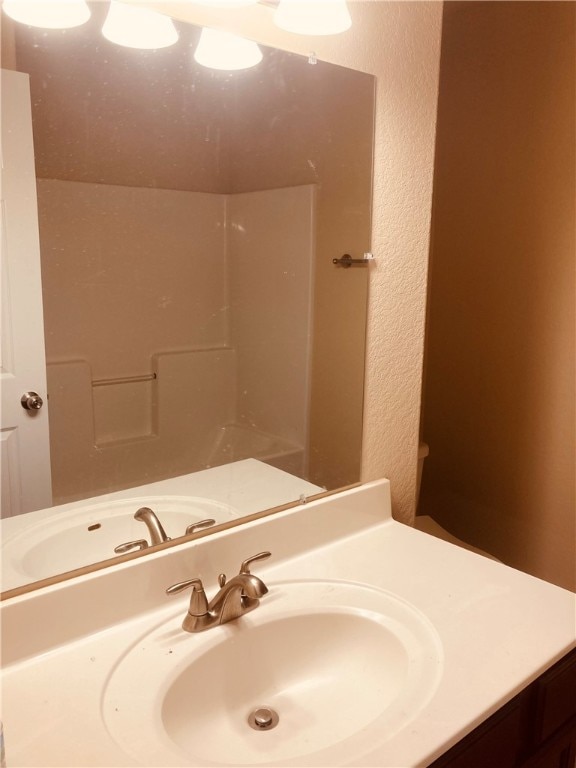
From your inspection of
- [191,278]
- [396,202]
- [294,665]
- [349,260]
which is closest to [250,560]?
[294,665]

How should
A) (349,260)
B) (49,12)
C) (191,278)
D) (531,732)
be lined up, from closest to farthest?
(49,12), (531,732), (191,278), (349,260)

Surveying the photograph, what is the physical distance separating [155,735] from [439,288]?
→ 6.20 ft

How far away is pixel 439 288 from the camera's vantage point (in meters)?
2.29

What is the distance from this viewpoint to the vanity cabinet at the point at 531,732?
0.80 metres

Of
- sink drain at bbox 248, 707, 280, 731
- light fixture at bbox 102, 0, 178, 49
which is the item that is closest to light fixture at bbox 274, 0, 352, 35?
light fixture at bbox 102, 0, 178, 49

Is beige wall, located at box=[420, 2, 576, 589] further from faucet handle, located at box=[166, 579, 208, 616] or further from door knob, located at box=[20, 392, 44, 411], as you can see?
door knob, located at box=[20, 392, 44, 411]

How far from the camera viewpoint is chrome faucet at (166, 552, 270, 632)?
0.94 m

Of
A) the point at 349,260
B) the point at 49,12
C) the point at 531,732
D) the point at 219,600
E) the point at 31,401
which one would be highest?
the point at 49,12

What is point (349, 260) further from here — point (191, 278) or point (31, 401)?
point (31, 401)

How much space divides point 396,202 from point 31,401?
833 mm

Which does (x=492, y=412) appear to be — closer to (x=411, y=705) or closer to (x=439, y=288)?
(x=439, y=288)

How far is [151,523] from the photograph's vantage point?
1.02 metres

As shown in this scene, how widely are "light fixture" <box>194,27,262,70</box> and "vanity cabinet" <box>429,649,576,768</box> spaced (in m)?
1.10

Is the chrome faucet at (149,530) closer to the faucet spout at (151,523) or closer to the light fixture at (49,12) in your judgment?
the faucet spout at (151,523)
